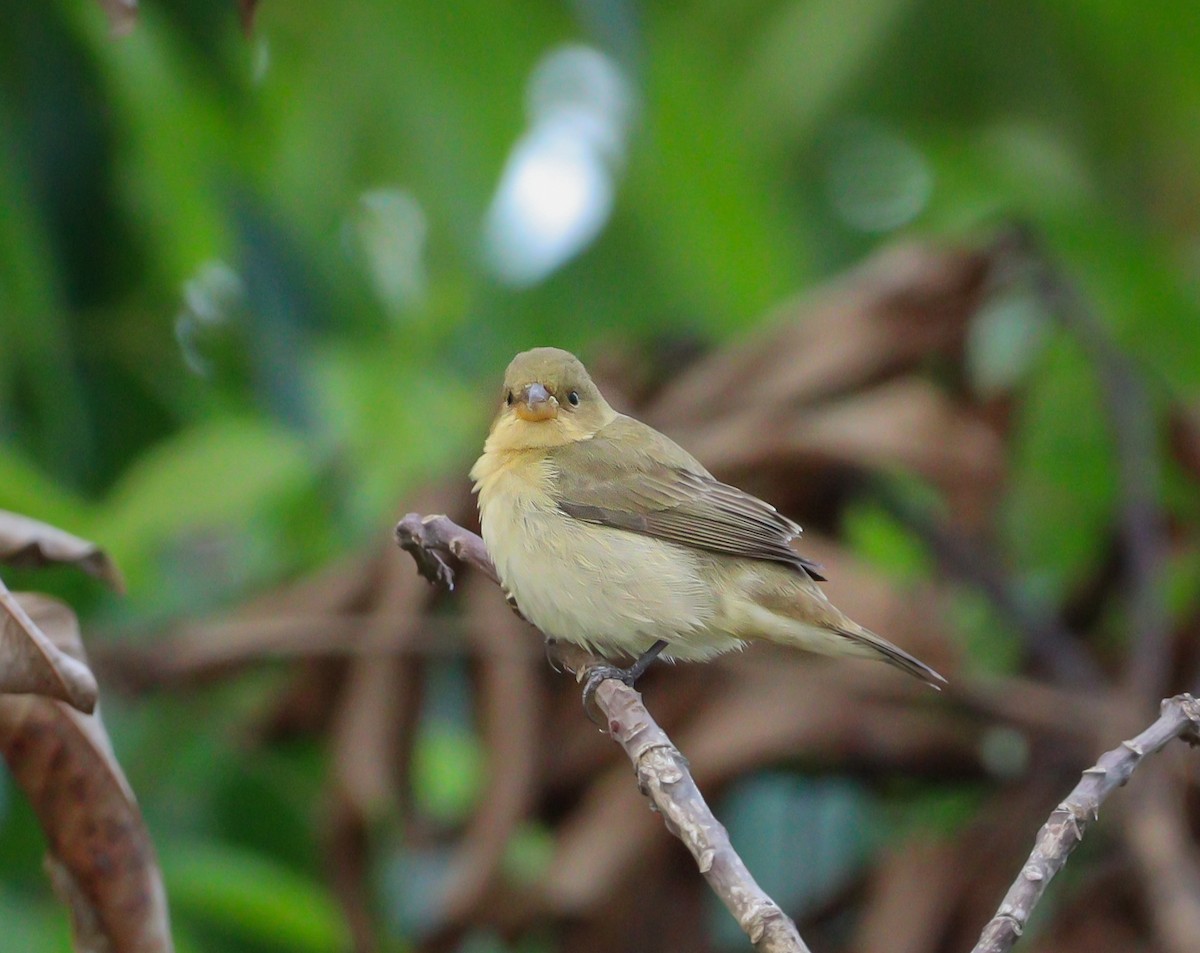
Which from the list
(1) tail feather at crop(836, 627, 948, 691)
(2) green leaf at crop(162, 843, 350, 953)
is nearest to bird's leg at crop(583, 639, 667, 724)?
(1) tail feather at crop(836, 627, 948, 691)

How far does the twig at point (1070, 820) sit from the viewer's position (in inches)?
55.9

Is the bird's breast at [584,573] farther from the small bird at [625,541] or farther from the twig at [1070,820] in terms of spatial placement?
the twig at [1070,820]

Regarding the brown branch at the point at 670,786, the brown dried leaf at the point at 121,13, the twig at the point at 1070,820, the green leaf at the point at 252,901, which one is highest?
the green leaf at the point at 252,901

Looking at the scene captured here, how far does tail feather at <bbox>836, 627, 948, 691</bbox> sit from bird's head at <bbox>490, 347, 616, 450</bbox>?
73 centimetres

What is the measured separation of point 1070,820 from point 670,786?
0.43m

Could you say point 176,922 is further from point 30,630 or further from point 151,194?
point 30,630

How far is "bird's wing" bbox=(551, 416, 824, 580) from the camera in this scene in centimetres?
301

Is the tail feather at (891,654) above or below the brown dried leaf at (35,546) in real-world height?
below

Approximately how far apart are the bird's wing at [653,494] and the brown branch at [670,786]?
0.55m

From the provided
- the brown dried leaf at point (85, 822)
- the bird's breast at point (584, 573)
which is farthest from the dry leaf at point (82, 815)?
the bird's breast at point (584, 573)

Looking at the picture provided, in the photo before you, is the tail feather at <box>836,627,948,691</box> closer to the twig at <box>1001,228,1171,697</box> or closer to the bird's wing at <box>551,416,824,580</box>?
the bird's wing at <box>551,416,824,580</box>

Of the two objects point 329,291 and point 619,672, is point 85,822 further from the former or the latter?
point 329,291

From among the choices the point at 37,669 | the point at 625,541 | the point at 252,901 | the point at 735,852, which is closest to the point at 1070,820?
the point at 735,852

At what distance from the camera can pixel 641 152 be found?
20.2 feet
